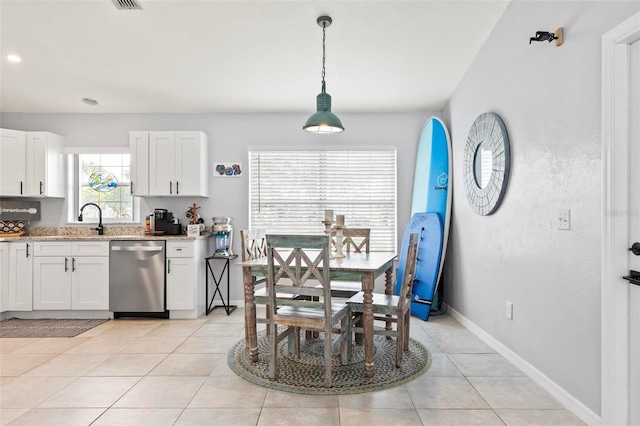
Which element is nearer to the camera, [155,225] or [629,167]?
[629,167]

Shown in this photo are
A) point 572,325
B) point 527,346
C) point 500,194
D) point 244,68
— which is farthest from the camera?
point 244,68

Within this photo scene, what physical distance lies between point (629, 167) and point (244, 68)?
134 inches

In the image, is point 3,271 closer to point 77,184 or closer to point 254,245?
point 77,184

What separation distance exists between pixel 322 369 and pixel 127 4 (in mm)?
3268

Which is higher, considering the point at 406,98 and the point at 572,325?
the point at 406,98

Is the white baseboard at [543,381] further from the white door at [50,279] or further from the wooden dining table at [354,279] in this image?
the white door at [50,279]

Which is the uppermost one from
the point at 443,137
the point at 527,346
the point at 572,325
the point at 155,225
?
the point at 443,137

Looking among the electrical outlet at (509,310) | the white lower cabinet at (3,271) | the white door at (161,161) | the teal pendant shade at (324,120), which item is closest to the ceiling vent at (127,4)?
the teal pendant shade at (324,120)

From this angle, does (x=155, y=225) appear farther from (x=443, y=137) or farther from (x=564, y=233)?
(x=564, y=233)

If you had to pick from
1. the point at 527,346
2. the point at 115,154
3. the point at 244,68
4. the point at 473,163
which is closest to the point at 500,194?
the point at 473,163

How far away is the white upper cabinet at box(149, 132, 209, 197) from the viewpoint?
456 cm

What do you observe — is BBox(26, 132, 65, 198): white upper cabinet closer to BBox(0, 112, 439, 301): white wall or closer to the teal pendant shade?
BBox(0, 112, 439, 301): white wall

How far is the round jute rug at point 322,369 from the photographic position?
250cm

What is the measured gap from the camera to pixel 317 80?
4.09 meters
